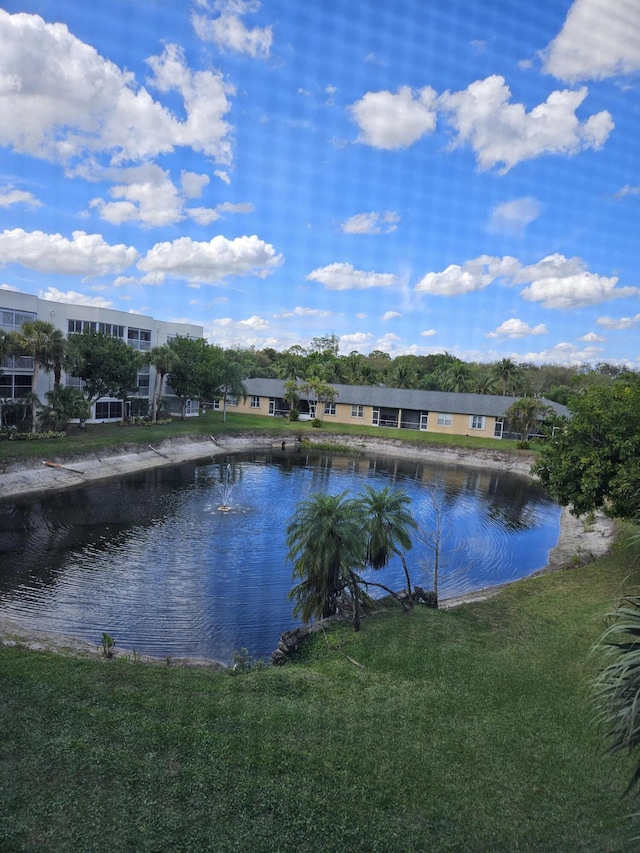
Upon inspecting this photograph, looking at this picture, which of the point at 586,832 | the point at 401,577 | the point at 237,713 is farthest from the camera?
the point at 401,577

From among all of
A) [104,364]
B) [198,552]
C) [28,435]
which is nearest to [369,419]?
[104,364]

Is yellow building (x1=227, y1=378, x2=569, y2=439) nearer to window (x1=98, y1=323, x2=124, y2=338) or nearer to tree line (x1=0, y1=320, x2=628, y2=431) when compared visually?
tree line (x1=0, y1=320, x2=628, y2=431)

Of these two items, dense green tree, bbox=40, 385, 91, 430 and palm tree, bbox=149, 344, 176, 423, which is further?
palm tree, bbox=149, 344, 176, 423

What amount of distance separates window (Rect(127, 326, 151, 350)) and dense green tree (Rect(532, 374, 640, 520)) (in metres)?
45.9

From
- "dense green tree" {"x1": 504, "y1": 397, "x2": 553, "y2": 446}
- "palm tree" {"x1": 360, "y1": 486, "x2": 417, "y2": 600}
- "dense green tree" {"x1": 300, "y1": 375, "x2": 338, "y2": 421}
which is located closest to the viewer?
"palm tree" {"x1": 360, "y1": 486, "x2": 417, "y2": 600}

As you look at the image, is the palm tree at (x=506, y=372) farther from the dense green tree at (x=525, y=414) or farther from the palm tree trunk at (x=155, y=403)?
the palm tree trunk at (x=155, y=403)

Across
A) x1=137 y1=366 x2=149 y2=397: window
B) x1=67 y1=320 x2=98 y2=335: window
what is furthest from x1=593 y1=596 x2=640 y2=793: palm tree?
x1=137 y1=366 x2=149 y2=397: window

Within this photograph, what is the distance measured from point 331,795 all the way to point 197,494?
91.8ft

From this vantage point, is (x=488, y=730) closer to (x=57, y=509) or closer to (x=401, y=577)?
(x=401, y=577)

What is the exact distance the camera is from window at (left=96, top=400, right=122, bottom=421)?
5119 centimetres

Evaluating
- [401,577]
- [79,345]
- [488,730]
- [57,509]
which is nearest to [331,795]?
[488,730]

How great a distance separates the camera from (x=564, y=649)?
1338cm

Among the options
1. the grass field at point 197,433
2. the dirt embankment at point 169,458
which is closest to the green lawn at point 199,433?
the grass field at point 197,433

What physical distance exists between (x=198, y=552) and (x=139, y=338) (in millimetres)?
39194
